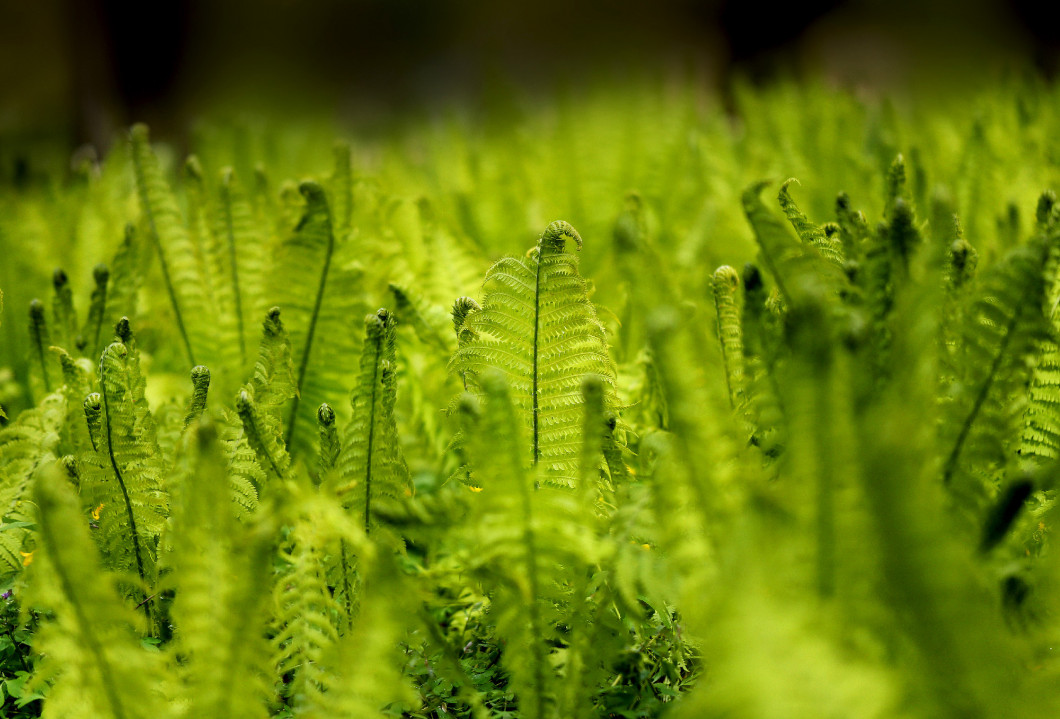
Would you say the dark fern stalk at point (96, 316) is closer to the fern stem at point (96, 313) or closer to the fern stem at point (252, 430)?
the fern stem at point (96, 313)

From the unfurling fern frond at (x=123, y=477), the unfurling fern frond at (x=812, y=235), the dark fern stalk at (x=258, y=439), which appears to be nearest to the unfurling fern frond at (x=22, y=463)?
the unfurling fern frond at (x=123, y=477)

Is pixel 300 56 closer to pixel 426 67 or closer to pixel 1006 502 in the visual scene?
pixel 426 67

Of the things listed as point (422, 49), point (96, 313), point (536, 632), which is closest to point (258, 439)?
point (536, 632)

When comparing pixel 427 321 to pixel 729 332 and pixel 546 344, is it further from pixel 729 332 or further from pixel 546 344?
pixel 729 332

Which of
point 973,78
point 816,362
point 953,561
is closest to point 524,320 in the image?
point 816,362

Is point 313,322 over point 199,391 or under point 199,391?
over

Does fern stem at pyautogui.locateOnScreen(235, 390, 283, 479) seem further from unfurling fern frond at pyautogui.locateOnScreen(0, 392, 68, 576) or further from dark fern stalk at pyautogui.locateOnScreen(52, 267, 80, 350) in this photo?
dark fern stalk at pyautogui.locateOnScreen(52, 267, 80, 350)

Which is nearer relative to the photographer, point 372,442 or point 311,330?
point 372,442

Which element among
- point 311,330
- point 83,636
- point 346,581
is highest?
point 311,330
